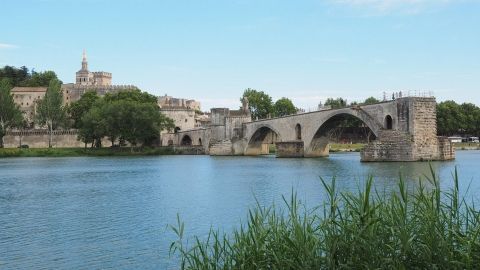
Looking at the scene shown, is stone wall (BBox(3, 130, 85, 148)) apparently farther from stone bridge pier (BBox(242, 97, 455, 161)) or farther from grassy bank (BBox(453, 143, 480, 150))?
grassy bank (BBox(453, 143, 480, 150))

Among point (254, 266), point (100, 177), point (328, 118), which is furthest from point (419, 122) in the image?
point (254, 266)

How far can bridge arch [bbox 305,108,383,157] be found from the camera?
2267 inches

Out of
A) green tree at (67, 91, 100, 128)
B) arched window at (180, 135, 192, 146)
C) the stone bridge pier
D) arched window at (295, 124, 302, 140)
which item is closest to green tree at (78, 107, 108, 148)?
arched window at (180, 135, 192, 146)

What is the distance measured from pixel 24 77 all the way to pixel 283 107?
78.8 meters

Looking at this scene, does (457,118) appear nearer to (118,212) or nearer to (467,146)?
(467,146)

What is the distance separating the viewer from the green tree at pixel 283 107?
436ft

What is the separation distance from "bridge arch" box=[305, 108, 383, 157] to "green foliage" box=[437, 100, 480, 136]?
48191 millimetres

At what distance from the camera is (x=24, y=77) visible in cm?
17000

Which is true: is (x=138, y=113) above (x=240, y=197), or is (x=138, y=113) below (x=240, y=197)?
above

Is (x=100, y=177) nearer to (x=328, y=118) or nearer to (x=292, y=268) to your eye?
(x=328, y=118)

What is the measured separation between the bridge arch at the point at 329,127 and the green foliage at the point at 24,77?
10445 centimetres

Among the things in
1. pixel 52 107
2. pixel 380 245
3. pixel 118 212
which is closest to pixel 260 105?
pixel 52 107

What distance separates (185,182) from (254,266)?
1190 inches

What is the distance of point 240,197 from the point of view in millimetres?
28875
